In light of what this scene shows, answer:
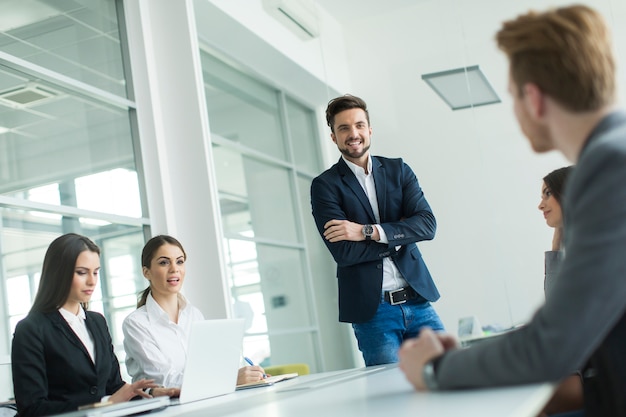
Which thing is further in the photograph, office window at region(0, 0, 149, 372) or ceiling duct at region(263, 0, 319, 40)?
ceiling duct at region(263, 0, 319, 40)

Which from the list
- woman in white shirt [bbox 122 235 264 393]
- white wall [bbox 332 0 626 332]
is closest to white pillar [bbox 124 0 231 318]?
white wall [bbox 332 0 626 332]

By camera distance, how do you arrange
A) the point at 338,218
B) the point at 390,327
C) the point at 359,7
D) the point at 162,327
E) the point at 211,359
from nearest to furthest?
the point at 211,359
the point at 390,327
the point at 162,327
the point at 338,218
the point at 359,7

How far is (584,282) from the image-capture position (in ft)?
3.42

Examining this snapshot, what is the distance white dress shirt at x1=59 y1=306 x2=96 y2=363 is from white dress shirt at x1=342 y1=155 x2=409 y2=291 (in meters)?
1.27

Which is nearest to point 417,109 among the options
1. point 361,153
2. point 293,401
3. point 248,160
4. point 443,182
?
point 443,182

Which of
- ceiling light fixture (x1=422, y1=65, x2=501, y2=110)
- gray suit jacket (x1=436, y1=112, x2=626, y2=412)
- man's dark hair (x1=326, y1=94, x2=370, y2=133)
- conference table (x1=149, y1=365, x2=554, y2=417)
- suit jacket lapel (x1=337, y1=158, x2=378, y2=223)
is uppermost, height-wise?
ceiling light fixture (x1=422, y1=65, x2=501, y2=110)

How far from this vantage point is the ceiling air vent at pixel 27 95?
429 centimetres

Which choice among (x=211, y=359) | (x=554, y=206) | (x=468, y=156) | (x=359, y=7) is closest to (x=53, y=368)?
(x=211, y=359)

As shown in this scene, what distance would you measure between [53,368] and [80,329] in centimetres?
25

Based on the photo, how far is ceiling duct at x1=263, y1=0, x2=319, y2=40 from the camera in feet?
20.8

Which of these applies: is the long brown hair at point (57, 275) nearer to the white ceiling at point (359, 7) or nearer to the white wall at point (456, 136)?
the white wall at point (456, 136)

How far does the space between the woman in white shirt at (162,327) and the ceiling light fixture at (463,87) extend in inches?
113

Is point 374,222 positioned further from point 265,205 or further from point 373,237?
point 265,205

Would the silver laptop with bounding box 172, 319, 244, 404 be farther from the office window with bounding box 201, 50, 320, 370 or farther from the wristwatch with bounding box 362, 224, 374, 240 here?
the office window with bounding box 201, 50, 320, 370
